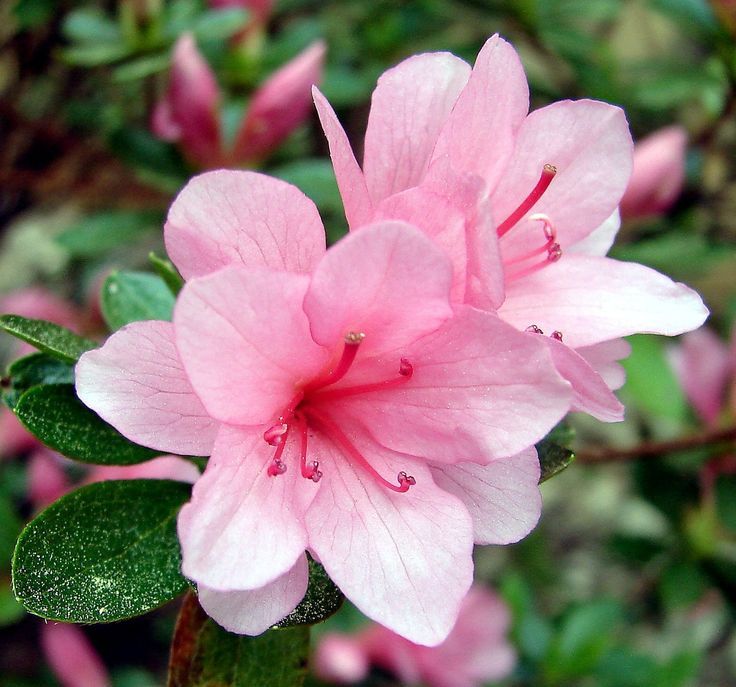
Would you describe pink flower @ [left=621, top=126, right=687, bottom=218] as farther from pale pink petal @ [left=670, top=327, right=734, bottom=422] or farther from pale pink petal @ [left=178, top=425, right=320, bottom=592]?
pale pink petal @ [left=178, top=425, right=320, bottom=592]

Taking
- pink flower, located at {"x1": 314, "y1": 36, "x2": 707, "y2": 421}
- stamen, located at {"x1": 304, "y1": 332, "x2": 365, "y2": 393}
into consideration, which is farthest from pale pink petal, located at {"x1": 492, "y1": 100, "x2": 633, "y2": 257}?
stamen, located at {"x1": 304, "y1": 332, "x2": 365, "y2": 393}

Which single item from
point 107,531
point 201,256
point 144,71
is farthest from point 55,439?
point 144,71

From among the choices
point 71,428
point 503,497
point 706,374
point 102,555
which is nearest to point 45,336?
point 71,428

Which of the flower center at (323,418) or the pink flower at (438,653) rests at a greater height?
the flower center at (323,418)

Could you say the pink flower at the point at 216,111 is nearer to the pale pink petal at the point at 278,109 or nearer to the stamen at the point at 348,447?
the pale pink petal at the point at 278,109

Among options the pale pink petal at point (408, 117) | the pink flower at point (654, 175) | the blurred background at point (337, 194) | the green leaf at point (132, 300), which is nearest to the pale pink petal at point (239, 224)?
the pale pink petal at point (408, 117)

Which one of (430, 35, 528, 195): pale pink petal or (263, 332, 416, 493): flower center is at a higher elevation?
(430, 35, 528, 195): pale pink petal
